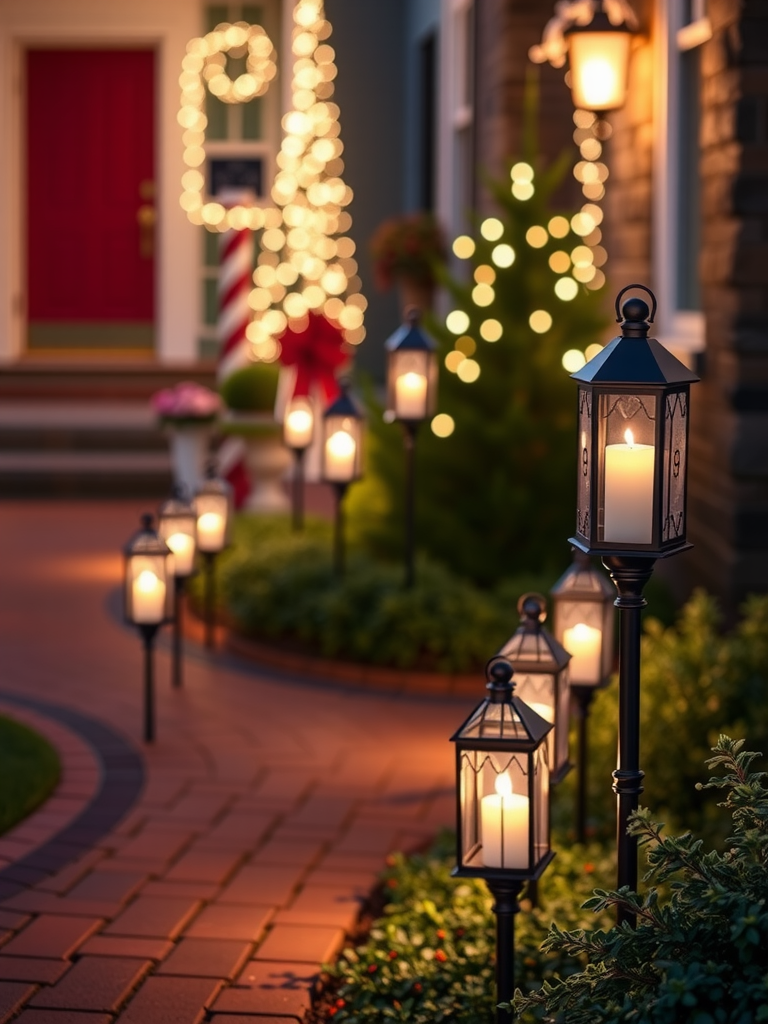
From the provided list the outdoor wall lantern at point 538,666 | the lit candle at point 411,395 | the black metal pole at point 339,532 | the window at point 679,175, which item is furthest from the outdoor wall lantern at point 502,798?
the window at point 679,175

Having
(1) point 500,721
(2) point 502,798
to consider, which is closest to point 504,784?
(2) point 502,798

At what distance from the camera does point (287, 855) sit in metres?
4.91

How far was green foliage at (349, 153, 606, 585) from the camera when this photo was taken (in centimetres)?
787

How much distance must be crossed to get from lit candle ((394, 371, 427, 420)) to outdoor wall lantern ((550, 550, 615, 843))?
2.47 meters

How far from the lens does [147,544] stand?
6.06m

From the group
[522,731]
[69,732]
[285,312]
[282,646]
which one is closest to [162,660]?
[282,646]

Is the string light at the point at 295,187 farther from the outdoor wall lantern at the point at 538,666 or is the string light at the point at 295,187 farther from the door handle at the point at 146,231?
the outdoor wall lantern at the point at 538,666

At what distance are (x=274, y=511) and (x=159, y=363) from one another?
4.13m

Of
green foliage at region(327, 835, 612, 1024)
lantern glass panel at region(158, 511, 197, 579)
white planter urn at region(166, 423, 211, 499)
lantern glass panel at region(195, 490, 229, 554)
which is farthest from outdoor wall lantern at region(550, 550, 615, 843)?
white planter urn at region(166, 423, 211, 499)

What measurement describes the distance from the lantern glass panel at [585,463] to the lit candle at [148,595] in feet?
10.3

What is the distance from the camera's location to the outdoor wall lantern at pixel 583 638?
4.66m

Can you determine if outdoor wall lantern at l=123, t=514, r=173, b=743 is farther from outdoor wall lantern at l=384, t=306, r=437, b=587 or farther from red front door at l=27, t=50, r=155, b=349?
red front door at l=27, t=50, r=155, b=349

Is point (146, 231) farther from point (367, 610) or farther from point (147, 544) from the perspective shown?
point (147, 544)

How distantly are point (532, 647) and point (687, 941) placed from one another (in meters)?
1.31
